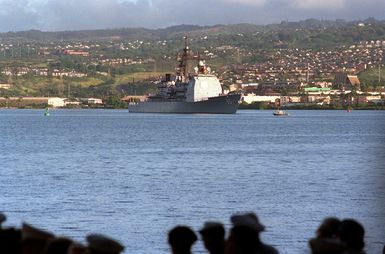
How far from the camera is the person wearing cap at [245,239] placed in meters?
5.96

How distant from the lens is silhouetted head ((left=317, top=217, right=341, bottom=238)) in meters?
6.32

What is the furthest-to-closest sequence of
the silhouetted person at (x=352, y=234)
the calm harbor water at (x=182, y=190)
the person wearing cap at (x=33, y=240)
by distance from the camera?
the calm harbor water at (x=182, y=190) → the silhouetted person at (x=352, y=234) → the person wearing cap at (x=33, y=240)

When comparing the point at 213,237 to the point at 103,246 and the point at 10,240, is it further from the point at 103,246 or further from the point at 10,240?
the point at 10,240

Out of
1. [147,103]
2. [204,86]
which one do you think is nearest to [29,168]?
[204,86]

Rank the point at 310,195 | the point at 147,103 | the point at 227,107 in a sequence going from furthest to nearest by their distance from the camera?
the point at 147,103 → the point at 227,107 → the point at 310,195

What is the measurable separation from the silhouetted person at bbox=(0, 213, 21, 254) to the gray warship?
490 feet

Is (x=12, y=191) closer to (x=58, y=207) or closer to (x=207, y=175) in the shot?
(x=58, y=207)

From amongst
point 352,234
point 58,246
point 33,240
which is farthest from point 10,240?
point 352,234

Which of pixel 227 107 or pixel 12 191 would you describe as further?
pixel 227 107

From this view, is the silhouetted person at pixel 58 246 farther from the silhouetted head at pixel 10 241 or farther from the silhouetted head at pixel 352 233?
the silhouetted head at pixel 352 233

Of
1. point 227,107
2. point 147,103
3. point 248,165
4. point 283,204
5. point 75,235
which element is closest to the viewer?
point 75,235

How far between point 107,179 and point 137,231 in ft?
58.6

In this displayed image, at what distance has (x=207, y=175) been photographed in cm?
4500

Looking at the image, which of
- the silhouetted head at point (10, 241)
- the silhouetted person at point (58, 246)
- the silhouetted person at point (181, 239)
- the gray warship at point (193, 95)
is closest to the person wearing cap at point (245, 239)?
the silhouetted person at point (181, 239)
